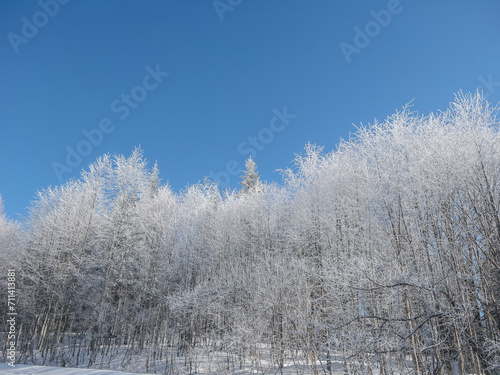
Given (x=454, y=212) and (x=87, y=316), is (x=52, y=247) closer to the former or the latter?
(x=87, y=316)

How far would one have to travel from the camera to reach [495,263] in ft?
22.3

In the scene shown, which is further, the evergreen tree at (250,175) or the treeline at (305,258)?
the evergreen tree at (250,175)

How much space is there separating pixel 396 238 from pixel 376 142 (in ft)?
12.0

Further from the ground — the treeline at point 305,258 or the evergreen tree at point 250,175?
the evergreen tree at point 250,175

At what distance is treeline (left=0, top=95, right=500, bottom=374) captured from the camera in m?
7.51

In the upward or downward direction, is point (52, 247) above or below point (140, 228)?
below

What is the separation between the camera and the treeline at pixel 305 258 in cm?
751

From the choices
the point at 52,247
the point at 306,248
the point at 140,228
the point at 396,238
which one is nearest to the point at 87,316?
the point at 52,247

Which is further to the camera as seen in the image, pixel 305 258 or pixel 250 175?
pixel 250 175

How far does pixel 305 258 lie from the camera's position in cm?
1266

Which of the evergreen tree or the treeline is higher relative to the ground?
the evergreen tree

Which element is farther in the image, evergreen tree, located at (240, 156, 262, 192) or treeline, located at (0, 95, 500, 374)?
evergreen tree, located at (240, 156, 262, 192)

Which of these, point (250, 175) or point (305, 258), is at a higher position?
point (250, 175)

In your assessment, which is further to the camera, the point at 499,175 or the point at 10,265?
the point at 10,265
